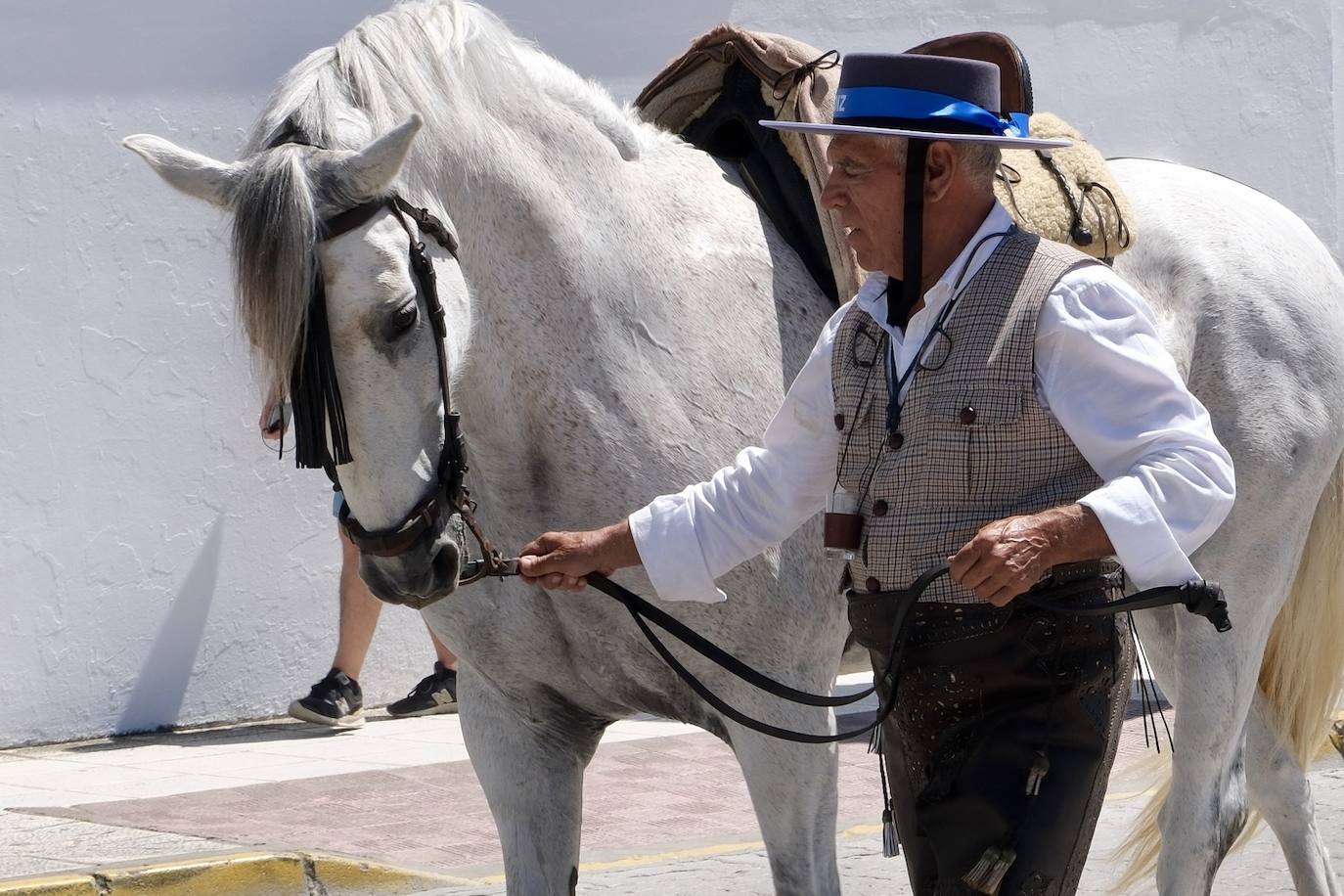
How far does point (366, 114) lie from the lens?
323 cm

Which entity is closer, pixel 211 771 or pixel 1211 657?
pixel 1211 657

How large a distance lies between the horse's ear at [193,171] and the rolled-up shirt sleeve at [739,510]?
3.02ft

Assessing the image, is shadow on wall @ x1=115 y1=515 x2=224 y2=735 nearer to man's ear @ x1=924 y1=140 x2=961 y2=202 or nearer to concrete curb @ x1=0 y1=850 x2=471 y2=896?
concrete curb @ x1=0 y1=850 x2=471 y2=896

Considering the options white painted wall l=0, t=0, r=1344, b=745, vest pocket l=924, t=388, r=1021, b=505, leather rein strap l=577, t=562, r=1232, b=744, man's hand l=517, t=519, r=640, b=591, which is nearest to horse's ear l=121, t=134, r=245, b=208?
man's hand l=517, t=519, r=640, b=591

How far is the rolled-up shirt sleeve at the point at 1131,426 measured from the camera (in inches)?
89.2

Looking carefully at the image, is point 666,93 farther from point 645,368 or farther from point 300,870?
point 300,870

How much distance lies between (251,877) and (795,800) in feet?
8.37

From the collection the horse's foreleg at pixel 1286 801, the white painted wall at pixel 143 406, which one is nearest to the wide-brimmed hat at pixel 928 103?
the horse's foreleg at pixel 1286 801

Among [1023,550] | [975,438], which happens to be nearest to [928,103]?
[975,438]

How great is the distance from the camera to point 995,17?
9.10 meters

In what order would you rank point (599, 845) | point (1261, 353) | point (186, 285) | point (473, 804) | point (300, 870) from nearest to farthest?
point (1261, 353) → point (300, 870) → point (599, 845) → point (473, 804) → point (186, 285)

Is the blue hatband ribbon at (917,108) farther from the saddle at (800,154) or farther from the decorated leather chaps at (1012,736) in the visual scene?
the saddle at (800,154)

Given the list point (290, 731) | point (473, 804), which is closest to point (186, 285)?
point (290, 731)

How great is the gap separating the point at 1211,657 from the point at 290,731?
4.75 m
